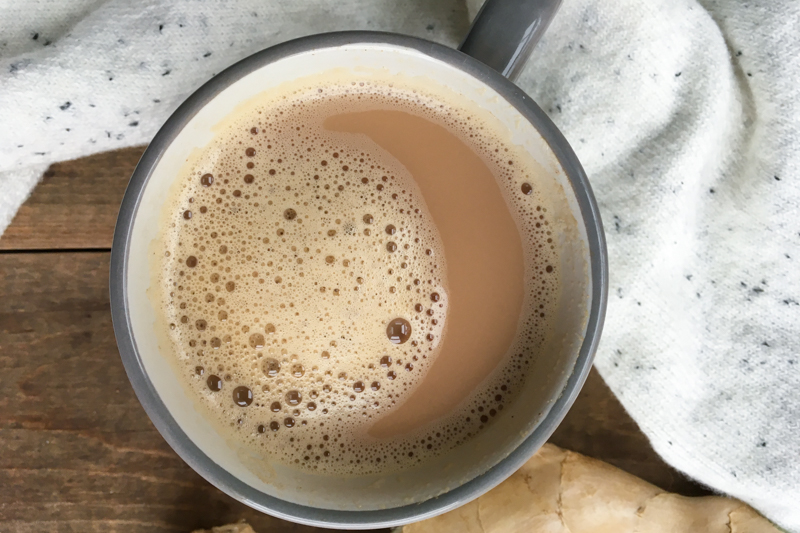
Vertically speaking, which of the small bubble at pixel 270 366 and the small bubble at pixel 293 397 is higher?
the small bubble at pixel 270 366

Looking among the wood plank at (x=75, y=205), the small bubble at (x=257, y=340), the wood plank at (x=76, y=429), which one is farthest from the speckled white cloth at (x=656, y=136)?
the small bubble at (x=257, y=340)

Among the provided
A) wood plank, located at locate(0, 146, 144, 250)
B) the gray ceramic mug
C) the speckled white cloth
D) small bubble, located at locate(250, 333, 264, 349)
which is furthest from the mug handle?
wood plank, located at locate(0, 146, 144, 250)

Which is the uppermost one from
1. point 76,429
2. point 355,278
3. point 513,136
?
point 513,136

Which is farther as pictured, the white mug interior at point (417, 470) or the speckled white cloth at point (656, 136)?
the speckled white cloth at point (656, 136)

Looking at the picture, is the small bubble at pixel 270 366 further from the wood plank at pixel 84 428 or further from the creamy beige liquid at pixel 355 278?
the wood plank at pixel 84 428

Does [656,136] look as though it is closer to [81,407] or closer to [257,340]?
[257,340]

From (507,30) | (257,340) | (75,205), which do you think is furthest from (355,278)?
(75,205)

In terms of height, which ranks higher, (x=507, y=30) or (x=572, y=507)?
(x=507, y=30)
